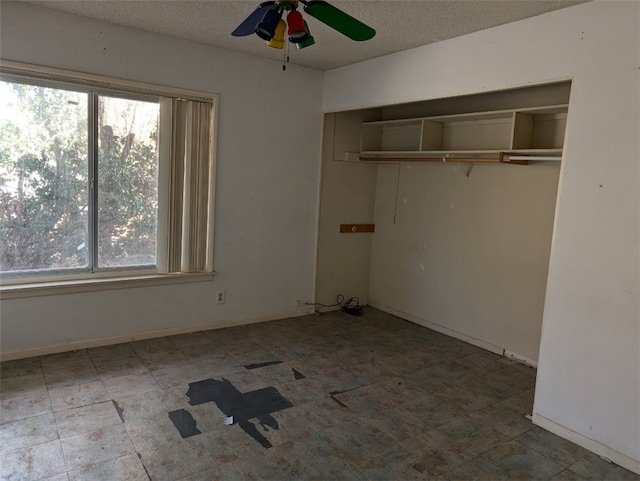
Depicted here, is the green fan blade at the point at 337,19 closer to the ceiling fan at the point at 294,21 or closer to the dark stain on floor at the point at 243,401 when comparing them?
the ceiling fan at the point at 294,21

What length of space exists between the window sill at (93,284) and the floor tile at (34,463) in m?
1.34

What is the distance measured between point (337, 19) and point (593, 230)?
179cm

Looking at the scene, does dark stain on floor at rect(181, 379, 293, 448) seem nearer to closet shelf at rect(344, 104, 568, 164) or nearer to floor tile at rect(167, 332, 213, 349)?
floor tile at rect(167, 332, 213, 349)

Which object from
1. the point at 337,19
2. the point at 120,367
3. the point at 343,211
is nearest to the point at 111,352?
the point at 120,367

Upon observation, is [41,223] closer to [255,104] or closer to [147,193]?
[147,193]

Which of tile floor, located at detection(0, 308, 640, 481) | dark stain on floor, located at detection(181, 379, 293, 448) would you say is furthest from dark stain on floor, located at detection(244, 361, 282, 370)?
dark stain on floor, located at detection(181, 379, 293, 448)

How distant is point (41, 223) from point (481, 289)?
12.1ft

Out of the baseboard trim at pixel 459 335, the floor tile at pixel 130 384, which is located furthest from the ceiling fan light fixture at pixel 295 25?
the baseboard trim at pixel 459 335

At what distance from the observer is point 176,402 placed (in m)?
2.93

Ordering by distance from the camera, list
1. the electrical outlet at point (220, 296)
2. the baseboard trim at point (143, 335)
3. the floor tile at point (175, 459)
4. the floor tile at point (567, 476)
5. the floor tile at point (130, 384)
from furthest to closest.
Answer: the electrical outlet at point (220, 296) < the baseboard trim at point (143, 335) < the floor tile at point (130, 384) < the floor tile at point (567, 476) < the floor tile at point (175, 459)

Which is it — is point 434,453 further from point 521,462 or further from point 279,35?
point 279,35

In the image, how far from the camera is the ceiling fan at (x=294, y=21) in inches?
75.9

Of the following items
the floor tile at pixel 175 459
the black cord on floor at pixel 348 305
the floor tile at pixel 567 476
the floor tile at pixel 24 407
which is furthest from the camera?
the black cord on floor at pixel 348 305

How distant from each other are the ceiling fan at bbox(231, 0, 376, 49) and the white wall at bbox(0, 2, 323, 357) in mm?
1932
